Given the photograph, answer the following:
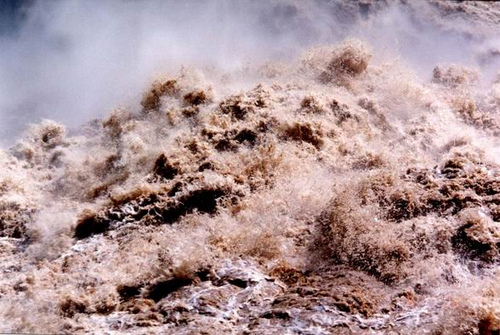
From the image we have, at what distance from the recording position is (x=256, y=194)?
4527 mm

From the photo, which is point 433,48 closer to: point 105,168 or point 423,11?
point 423,11

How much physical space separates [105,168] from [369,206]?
128 inches

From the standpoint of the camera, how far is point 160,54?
25.7ft

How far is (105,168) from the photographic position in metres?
5.55

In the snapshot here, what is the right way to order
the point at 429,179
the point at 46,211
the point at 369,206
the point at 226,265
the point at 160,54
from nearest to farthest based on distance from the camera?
the point at 226,265, the point at 369,206, the point at 429,179, the point at 46,211, the point at 160,54

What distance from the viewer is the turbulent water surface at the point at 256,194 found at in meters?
3.23

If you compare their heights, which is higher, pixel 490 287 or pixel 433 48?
pixel 433 48

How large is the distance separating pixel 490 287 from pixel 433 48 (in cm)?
687

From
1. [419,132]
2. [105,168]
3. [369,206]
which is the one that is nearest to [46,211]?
[105,168]

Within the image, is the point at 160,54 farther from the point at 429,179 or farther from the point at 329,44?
the point at 429,179

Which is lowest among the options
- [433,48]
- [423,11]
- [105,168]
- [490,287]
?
[490,287]

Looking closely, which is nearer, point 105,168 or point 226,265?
point 226,265

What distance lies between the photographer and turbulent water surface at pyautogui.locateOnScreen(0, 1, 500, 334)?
323 cm

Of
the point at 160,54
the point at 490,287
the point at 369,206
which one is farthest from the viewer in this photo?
the point at 160,54
